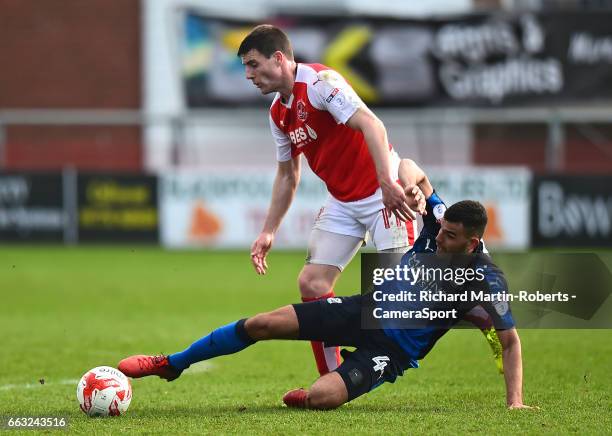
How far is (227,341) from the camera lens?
6066mm

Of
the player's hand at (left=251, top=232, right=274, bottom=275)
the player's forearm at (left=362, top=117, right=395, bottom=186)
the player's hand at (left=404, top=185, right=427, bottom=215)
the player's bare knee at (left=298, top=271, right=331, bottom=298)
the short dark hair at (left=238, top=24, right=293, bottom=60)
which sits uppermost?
the short dark hair at (left=238, top=24, right=293, bottom=60)

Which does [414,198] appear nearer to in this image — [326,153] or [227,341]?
[326,153]

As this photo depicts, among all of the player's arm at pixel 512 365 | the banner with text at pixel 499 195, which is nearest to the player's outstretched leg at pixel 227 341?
the player's arm at pixel 512 365

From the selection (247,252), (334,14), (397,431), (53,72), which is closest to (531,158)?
(334,14)

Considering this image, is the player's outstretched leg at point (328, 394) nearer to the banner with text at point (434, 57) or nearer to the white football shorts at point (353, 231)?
the white football shorts at point (353, 231)

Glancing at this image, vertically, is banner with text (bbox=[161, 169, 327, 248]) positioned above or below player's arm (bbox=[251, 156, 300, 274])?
below

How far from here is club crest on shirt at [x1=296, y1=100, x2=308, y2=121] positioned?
6594 mm

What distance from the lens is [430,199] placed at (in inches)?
243

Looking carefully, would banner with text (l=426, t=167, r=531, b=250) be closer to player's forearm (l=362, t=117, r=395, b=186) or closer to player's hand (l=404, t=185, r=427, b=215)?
player's forearm (l=362, t=117, r=395, b=186)

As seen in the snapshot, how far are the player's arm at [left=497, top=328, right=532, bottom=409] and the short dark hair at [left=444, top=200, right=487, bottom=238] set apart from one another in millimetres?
581

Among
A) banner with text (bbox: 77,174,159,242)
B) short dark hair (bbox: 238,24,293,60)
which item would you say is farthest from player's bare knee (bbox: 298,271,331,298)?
banner with text (bbox: 77,174,159,242)

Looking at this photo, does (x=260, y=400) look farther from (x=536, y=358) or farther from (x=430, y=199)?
(x=536, y=358)

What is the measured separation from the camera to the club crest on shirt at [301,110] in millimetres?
6594

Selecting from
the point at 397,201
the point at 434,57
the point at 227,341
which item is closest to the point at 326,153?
the point at 397,201
